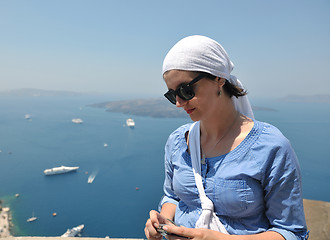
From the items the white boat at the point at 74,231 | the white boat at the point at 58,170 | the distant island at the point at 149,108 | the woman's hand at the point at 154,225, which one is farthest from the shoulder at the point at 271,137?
the distant island at the point at 149,108

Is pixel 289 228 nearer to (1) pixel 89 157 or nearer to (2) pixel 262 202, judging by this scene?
(2) pixel 262 202

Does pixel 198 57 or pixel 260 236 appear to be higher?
pixel 198 57

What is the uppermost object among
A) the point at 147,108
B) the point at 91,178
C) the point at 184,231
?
the point at 184,231

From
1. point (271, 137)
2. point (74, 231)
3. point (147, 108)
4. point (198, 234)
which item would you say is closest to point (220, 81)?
point (271, 137)

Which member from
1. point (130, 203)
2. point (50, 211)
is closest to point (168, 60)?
point (130, 203)

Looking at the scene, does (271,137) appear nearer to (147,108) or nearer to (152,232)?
(152,232)

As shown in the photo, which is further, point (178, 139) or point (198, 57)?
point (178, 139)

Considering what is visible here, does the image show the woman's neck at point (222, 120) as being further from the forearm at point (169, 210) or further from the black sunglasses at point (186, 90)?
the forearm at point (169, 210)

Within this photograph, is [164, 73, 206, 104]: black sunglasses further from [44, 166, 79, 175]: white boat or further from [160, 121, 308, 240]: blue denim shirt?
[44, 166, 79, 175]: white boat
